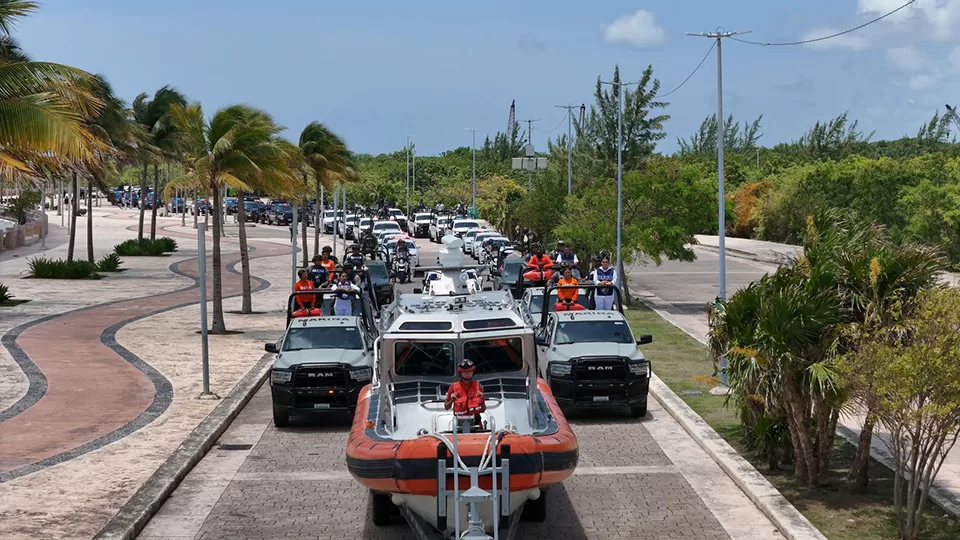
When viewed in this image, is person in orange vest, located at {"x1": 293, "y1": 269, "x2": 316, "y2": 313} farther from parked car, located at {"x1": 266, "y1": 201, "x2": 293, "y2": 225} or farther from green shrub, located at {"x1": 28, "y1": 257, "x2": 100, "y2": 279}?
parked car, located at {"x1": 266, "y1": 201, "x2": 293, "y2": 225}

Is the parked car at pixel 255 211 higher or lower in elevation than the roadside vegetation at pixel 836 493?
higher

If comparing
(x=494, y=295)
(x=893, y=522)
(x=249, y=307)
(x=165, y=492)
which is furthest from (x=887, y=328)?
(x=249, y=307)

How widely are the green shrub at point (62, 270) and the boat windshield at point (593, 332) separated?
30622 mm

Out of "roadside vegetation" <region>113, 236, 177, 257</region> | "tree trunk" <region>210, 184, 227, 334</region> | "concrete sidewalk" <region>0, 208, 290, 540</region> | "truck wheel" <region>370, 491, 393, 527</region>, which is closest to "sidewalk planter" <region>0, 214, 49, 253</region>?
"roadside vegetation" <region>113, 236, 177, 257</region>

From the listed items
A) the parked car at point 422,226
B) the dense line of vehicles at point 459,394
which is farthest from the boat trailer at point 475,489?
the parked car at point 422,226

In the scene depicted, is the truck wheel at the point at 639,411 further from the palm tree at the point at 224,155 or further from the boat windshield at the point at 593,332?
the palm tree at the point at 224,155

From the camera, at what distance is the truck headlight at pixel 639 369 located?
787 inches

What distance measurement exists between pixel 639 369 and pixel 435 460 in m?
8.77

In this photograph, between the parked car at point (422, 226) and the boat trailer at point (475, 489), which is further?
the parked car at point (422, 226)

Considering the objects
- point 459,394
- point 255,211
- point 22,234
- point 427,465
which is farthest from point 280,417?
point 255,211

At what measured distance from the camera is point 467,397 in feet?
43.2

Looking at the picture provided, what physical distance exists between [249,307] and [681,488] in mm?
22655

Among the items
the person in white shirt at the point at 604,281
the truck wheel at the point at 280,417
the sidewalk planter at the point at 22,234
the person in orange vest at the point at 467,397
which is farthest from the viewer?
the sidewalk planter at the point at 22,234

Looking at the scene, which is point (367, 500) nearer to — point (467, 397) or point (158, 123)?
point (467, 397)
